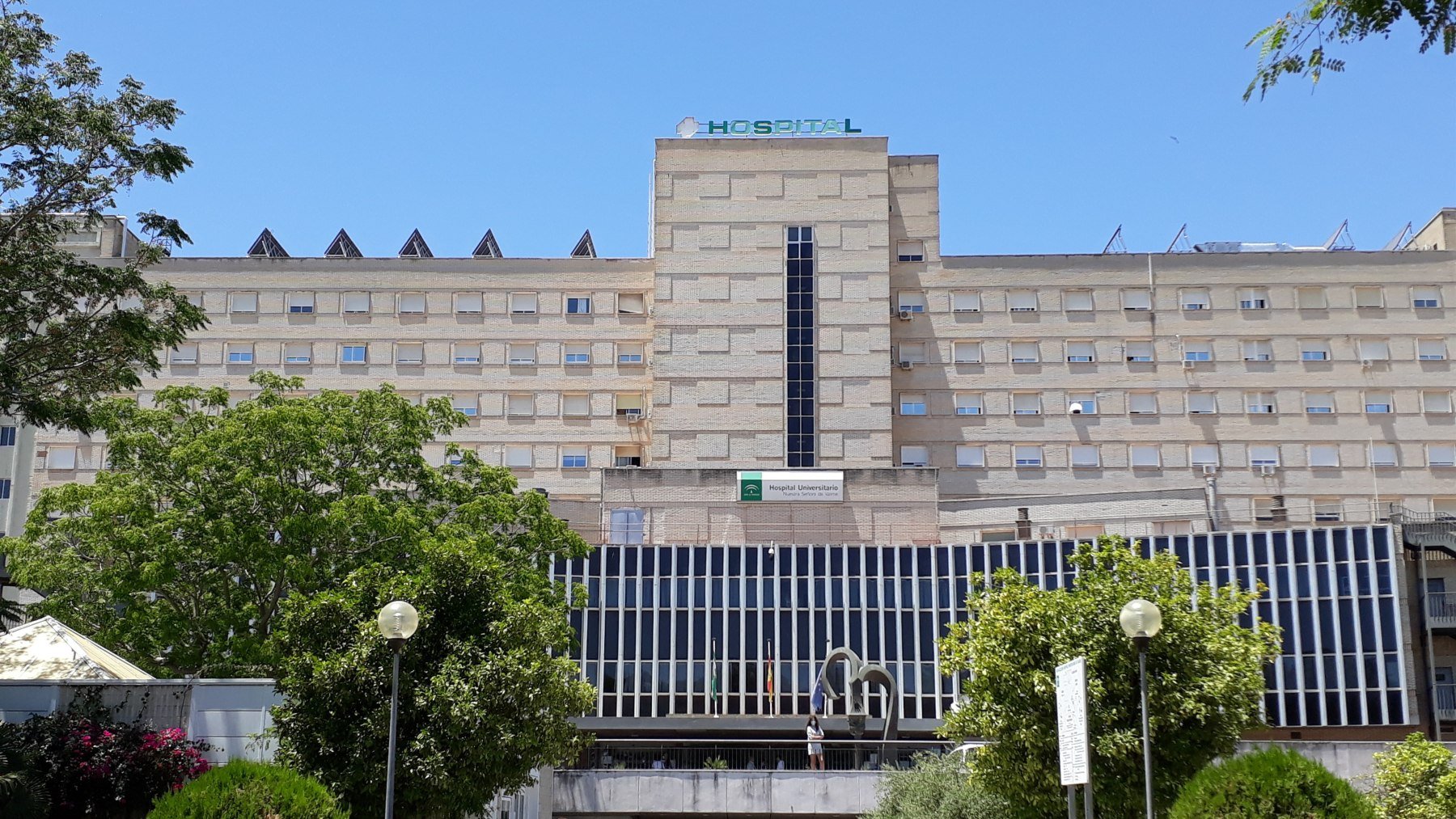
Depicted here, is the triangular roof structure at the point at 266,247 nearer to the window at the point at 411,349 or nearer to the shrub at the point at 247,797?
the window at the point at 411,349

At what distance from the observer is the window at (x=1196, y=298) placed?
246 feet

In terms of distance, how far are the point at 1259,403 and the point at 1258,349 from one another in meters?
2.70

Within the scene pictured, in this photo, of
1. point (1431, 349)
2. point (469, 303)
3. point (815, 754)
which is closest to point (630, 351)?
point (469, 303)

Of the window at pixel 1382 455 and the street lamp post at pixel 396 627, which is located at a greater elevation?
the window at pixel 1382 455

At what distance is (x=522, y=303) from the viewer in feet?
249

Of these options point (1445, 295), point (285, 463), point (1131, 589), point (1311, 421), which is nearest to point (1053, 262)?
point (1311, 421)

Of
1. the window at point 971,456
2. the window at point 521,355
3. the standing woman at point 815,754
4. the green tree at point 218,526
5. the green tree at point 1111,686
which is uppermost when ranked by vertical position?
the window at point 521,355

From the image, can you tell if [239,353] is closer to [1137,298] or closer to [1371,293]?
[1137,298]

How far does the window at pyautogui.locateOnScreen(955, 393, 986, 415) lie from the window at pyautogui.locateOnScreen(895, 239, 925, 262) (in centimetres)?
704

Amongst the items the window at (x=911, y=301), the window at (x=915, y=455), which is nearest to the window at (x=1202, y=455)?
the window at (x=915, y=455)

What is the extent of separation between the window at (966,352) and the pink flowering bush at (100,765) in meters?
55.9

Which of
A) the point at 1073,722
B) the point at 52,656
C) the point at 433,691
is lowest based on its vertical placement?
the point at 1073,722

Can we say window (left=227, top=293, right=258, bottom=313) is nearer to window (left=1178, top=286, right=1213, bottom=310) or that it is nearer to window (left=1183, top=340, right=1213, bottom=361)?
window (left=1178, top=286, right=1213, bottom=310)

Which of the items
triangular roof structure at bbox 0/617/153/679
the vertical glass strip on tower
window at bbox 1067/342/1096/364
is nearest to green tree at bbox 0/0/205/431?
triangular roof structure at bbox 0/617/153/679
